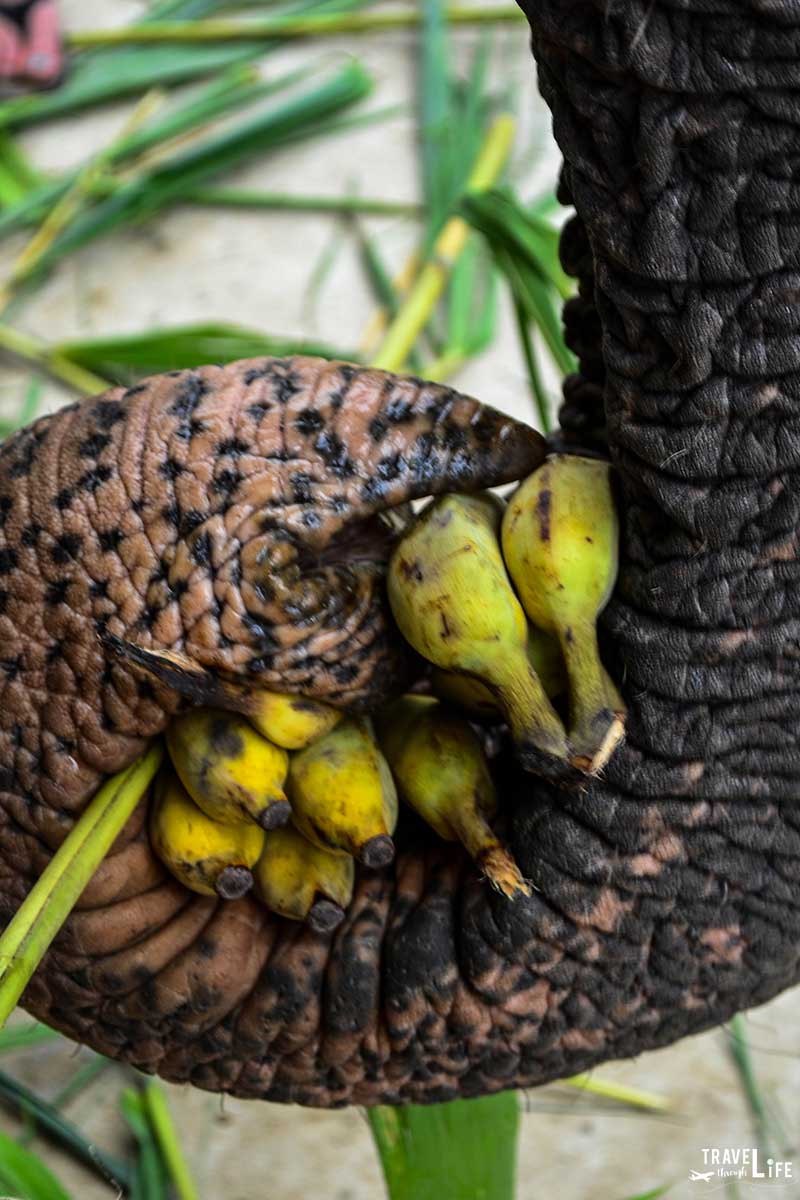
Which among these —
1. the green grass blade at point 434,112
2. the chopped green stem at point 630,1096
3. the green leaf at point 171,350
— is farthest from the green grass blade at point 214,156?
the chopped green stem at point 630,1096

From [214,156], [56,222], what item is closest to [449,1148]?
[56,222]

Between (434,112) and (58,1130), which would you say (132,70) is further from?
(58,1130)

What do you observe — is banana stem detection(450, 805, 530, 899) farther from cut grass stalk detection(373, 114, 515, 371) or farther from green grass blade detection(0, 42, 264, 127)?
green grass blade detection(0, 42, 264, 127)

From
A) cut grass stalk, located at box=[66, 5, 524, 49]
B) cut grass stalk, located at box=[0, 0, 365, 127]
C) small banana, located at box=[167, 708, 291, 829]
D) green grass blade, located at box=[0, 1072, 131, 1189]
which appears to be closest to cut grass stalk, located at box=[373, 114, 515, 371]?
cut grass stalk, located at box=[66, 5, 524, 49]

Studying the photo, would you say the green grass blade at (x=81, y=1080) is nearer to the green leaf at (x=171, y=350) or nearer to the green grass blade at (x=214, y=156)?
the green leaf at (x=171, y=350)

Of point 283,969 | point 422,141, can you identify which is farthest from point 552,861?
point 422,141
